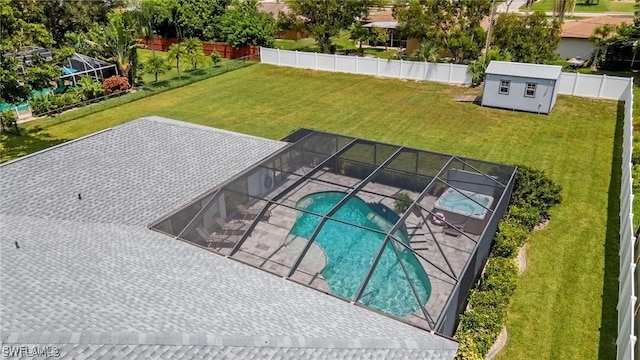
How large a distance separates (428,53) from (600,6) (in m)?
62.0

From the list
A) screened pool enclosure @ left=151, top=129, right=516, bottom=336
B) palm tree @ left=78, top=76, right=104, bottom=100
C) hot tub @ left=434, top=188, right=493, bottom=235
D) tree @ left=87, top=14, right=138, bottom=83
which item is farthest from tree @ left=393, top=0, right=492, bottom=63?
palm tree @ left=78, top=76, right=104, bottom=100

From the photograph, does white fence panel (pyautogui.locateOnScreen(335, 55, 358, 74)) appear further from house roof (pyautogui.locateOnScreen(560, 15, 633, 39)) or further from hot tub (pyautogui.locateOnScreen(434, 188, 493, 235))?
hot tub (pyautogui.locateOnScreen(434, 188, 493, 235))

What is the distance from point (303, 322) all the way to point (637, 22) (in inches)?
1627

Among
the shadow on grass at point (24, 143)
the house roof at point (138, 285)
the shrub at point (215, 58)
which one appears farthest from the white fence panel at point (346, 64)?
the house roof at point (138, 285)

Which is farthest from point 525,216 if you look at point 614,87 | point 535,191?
point 614,87

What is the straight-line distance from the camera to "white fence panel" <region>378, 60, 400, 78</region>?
38.5 metres

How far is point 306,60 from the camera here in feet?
139

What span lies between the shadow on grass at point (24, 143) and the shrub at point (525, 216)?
25255 mm

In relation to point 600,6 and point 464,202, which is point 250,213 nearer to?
point 464,202

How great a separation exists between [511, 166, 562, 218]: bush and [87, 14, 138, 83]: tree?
31.5m

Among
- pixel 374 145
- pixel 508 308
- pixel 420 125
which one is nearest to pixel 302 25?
pixel 420 125

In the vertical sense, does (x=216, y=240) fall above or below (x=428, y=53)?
below

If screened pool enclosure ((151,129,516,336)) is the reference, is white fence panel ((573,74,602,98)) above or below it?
above

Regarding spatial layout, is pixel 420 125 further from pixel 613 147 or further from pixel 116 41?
pixel 116 41
